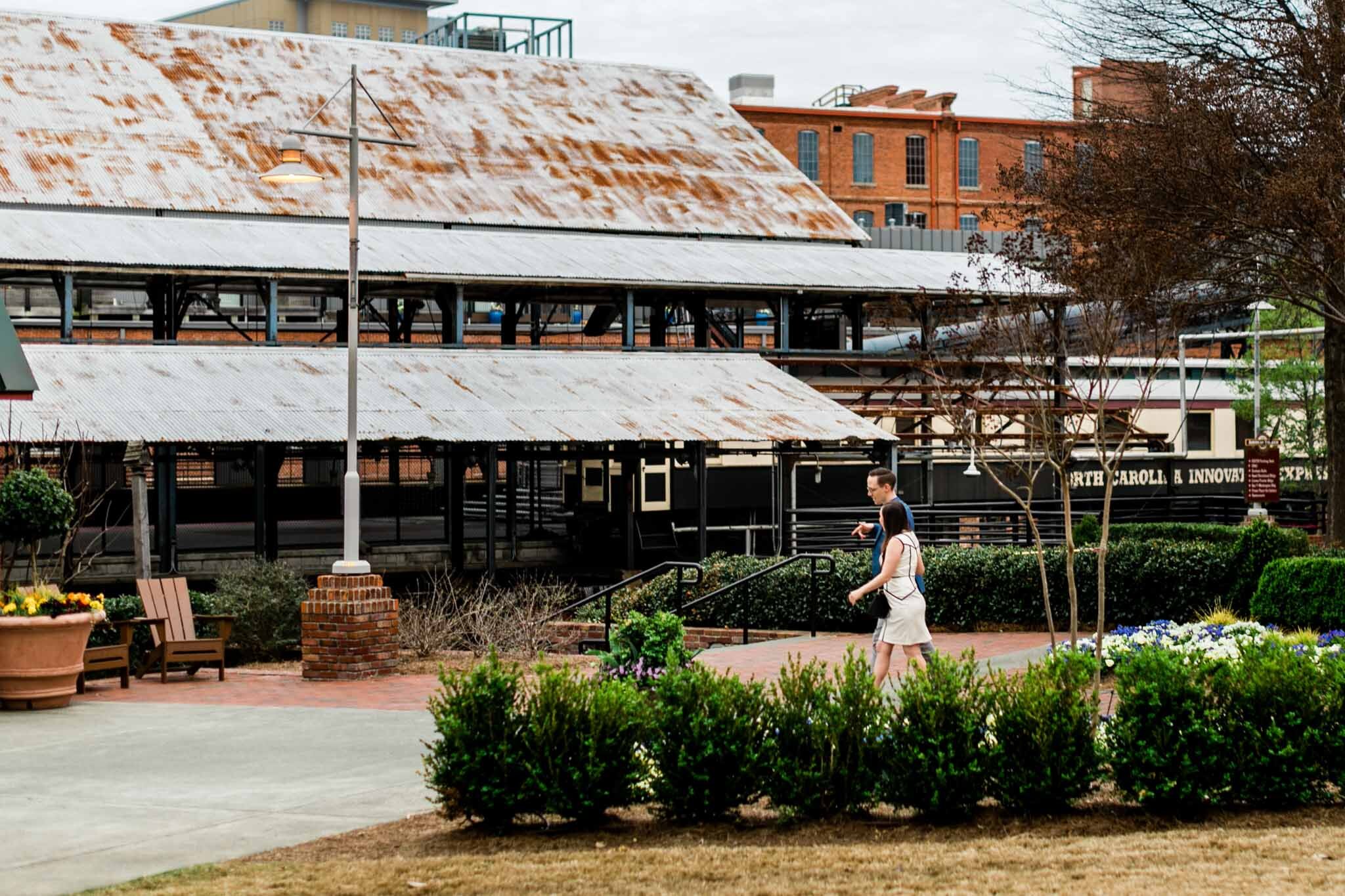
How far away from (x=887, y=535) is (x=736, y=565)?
8881 millimetres

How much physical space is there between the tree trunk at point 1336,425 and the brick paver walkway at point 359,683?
5.05 m

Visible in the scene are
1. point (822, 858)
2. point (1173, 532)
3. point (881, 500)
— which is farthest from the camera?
point (1173, 532)

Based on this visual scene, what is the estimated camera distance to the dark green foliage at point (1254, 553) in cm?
1719

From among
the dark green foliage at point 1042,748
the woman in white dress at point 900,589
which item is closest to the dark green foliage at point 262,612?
the woman in white dress at point 900,589

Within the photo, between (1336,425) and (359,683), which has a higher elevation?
(1336,425)

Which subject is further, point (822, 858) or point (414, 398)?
point (414, 398)

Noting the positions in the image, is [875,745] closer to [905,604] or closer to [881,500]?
[905,604]

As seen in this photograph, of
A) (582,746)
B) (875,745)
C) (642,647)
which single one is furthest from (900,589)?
(582,746)

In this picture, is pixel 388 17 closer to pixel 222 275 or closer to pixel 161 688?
pixel 222 275

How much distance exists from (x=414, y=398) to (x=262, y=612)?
23.3 ft

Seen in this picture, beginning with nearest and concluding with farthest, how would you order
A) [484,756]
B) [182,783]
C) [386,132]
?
1. [484,756]
2. [182,783]
3. [386,132]

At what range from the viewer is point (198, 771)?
10.1m

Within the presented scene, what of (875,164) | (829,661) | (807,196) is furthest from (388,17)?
(829,661)

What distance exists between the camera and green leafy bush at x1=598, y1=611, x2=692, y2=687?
10156 mm
